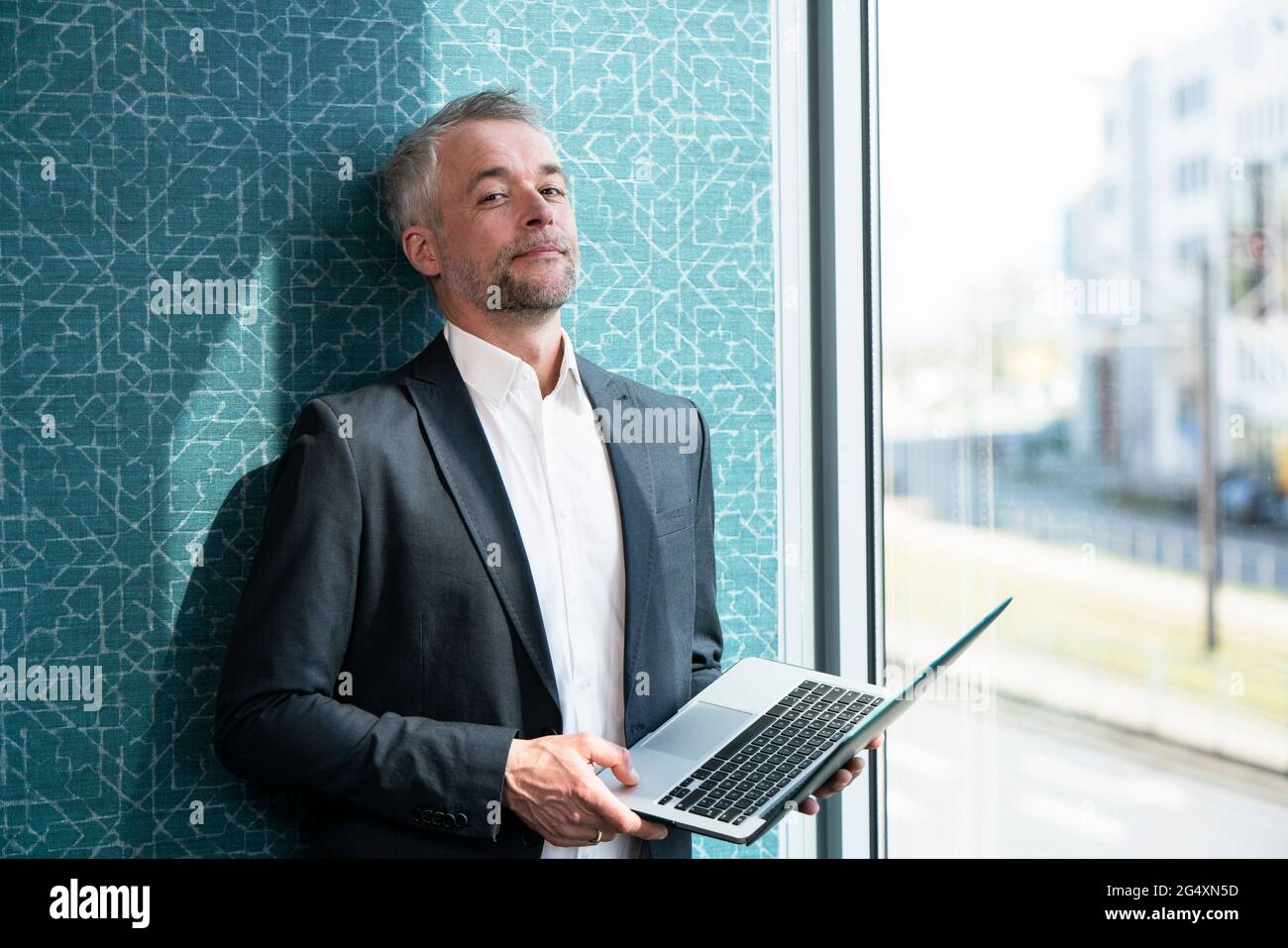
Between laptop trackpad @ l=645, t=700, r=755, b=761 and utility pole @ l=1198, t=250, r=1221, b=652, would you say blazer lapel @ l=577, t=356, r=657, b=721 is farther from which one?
utility pole @ l=1198, t=250, r=1221, b=652

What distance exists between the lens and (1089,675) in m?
1.66

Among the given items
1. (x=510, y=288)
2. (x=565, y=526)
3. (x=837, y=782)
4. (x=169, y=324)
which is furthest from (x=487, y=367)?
(x=837, y=782)

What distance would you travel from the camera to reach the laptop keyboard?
1.45 m

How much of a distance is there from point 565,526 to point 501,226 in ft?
1.52

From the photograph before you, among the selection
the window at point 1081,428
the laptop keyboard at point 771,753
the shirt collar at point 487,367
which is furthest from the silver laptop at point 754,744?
the shirt collar at point 487,367

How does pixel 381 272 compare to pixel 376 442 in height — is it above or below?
above

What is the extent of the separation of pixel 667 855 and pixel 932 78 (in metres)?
1.34

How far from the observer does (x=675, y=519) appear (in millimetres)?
1745

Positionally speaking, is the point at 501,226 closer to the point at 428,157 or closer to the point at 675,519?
the point at 428,157

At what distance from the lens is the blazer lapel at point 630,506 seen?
163cm

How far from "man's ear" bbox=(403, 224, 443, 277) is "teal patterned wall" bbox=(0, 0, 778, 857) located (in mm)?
89

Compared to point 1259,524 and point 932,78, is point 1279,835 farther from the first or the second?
point 932,78
